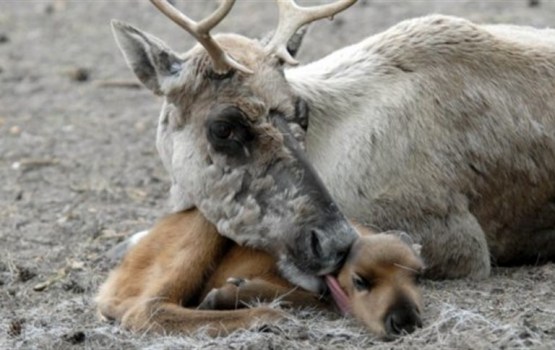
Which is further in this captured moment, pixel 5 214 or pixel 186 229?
pixel 5 214

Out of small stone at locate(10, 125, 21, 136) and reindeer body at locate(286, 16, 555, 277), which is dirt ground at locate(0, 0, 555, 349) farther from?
reindeer body at locate(286, 16, 555, 277)

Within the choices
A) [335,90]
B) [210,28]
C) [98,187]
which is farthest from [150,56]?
[98,187]

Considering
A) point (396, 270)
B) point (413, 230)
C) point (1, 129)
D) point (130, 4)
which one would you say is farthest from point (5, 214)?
point (130, 4)

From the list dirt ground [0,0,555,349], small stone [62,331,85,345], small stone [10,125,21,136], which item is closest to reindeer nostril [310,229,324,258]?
dirt ground [0,0,555,349]

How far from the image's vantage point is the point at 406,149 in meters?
7.43

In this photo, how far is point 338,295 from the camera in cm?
654

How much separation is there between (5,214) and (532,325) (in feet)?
16.5

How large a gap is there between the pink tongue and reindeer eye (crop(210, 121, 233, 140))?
940 millimetres

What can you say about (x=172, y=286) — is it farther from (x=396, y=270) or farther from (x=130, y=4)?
(x=130, y=4)

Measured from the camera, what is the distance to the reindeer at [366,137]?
22.8 ft

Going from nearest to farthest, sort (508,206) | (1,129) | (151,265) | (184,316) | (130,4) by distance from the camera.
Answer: (184,316), (151,265), (508,206), (1,129), (130,4)

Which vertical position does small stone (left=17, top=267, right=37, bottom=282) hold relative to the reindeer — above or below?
below

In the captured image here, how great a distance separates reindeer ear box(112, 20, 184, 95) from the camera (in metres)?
7.32

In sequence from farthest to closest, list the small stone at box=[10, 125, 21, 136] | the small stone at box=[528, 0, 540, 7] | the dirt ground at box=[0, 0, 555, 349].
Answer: the small stone at box=[528, 0, 540, 7], the small stone at box=[10, 125, 21, 136], the dirt ground at box=[0, 0, 555, 349]
